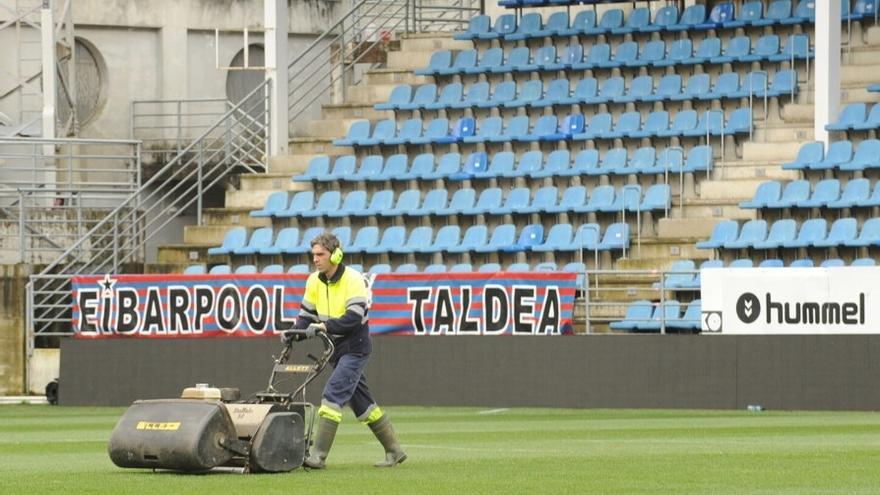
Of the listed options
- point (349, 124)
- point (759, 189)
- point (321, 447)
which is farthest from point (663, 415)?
point (349, 124)

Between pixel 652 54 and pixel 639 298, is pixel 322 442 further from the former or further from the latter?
pixel 652 54

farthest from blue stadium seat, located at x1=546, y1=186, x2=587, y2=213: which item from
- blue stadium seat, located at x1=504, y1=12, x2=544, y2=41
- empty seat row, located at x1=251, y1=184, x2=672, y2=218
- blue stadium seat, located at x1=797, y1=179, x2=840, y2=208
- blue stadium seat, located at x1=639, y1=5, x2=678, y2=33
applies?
blue stadium seat, located at x1=504, y1=12, x2=544, y2=41

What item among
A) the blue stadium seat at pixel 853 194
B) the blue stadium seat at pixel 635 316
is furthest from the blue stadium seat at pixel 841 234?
the blue stadium seat at pixel 635 316

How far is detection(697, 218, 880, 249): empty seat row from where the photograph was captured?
2467cm

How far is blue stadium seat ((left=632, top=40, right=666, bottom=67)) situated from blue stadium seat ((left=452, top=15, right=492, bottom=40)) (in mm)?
3656

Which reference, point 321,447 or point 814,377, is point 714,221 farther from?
point 321,447

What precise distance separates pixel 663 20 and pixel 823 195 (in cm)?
654

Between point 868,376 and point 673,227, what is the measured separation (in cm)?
585

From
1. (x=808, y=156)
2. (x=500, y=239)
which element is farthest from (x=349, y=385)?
(x=808, y=156)

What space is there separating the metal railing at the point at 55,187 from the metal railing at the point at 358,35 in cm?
341

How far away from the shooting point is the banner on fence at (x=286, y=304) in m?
24.2

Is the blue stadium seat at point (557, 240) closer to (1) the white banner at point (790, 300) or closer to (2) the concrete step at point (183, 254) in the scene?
(1) the white banner at point (790, 300)

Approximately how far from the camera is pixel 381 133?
104ft

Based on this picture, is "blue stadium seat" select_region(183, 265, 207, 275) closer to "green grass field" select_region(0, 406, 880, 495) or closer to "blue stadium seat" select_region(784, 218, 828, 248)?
"green grass field" select_region(0, 406, 880, 495)
